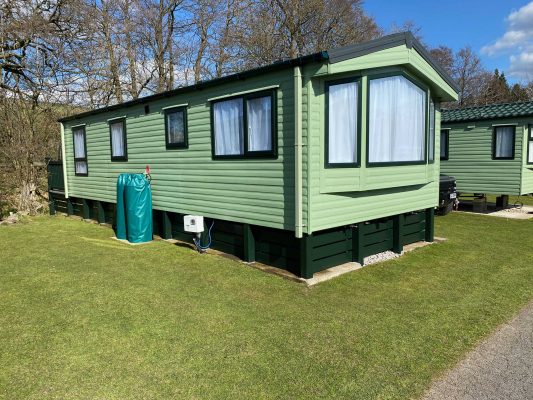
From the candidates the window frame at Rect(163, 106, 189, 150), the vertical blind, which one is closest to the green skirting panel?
the window frame at Rect(163, 106, 189, 150)

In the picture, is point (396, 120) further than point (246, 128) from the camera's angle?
Yes

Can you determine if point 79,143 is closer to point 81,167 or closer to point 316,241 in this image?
point 81,167

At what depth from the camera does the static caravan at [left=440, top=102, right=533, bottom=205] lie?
1132 centimetres

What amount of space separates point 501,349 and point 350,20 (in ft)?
69.9

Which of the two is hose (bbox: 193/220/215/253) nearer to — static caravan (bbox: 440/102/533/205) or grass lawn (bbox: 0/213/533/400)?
grass lawn (bbox: 0/213/533/400)

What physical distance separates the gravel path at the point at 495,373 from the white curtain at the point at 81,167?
10230mm

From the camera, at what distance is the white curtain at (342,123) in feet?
17.3

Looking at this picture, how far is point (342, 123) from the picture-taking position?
537 centimetres

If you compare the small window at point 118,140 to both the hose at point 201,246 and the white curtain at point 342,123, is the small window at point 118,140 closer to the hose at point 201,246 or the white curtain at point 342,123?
the hose at point 201,246

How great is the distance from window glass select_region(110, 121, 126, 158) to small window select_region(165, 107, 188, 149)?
1.98 m

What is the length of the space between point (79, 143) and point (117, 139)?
2.38m

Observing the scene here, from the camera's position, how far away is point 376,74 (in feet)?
18.3

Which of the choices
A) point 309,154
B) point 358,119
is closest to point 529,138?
point 358,119

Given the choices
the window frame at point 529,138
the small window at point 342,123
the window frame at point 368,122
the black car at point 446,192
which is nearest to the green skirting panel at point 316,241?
the window frame at point 368,122
